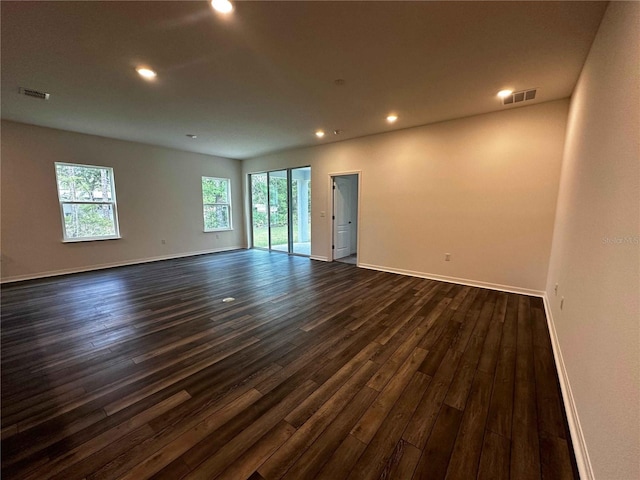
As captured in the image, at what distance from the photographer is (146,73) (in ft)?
9.05

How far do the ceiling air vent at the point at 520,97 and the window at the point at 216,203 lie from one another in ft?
22.0

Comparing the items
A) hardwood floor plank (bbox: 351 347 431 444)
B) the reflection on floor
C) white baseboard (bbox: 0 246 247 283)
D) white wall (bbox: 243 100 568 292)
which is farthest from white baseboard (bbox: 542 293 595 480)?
white baseboard (bbox: 0 246 247 283)

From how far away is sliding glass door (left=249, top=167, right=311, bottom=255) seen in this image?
7.22m

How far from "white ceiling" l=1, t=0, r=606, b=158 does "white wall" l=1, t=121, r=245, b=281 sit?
0.82 meters

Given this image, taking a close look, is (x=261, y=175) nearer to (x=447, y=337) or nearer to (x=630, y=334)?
(x=447, y=337)

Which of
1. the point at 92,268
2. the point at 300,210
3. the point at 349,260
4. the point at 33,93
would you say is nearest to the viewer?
the point at 33,93

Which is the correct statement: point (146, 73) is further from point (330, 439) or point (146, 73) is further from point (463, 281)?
point (463, 281)

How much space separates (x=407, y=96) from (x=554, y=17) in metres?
1.56

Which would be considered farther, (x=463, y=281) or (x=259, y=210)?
(x=259, y=210)

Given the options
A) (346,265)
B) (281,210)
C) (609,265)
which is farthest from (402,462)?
(281,210)

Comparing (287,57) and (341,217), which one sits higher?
(287,57)

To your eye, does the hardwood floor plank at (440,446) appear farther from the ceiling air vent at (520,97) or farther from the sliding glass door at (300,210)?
the sliding glass door at (300,210)

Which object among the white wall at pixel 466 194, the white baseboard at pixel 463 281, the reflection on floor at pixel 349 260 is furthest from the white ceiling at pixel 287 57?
the reflection on floor at pixel 349 260

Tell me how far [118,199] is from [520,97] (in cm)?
736
